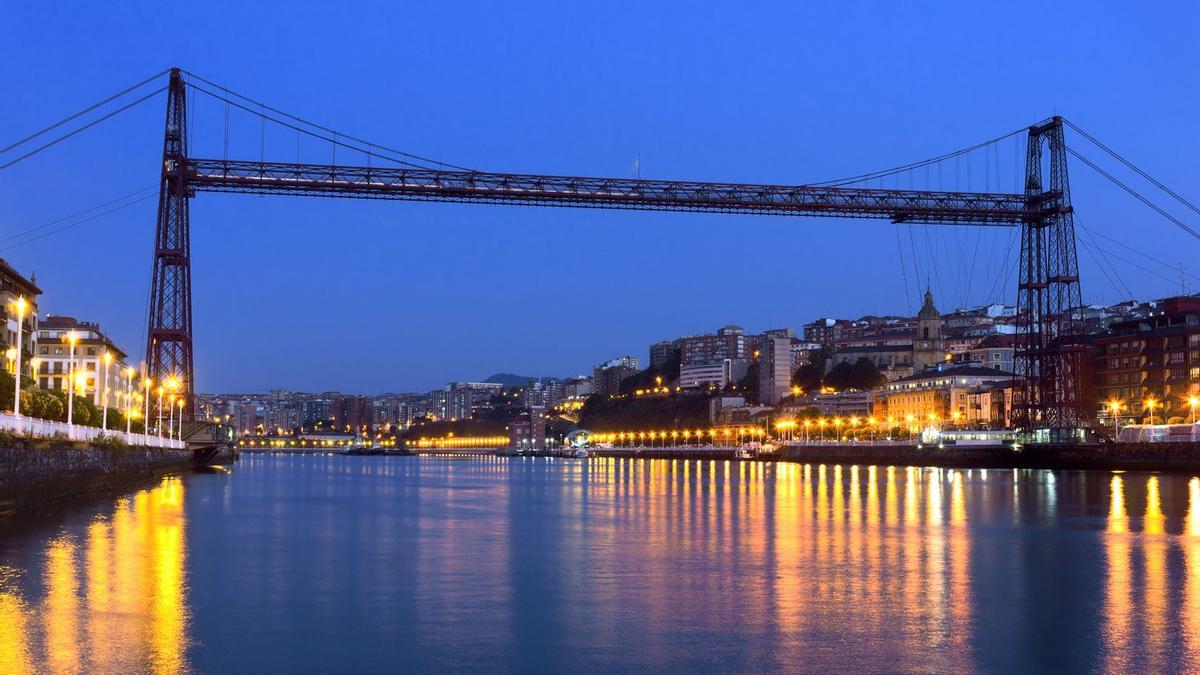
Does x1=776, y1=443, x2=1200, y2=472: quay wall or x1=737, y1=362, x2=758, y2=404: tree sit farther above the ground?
x1=737, y1=362, x2=758, y2=404: tree

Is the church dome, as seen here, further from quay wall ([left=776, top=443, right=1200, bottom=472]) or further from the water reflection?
the water reflection

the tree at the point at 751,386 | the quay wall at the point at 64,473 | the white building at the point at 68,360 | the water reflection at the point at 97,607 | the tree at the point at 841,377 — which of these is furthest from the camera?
the tree at the point at 751,386

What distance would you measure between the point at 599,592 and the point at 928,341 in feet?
468

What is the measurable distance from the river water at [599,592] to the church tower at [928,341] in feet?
407

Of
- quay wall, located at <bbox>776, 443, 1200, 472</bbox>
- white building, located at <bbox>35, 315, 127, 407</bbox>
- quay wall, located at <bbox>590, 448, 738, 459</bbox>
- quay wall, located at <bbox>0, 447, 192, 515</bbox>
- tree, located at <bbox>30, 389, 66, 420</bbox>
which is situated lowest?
quay wall, located at <bbox>590, 448, 738, 459</bbox>

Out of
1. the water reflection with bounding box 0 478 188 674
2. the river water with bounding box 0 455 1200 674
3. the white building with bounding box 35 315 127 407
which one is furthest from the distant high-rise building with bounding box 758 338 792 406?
the water reflection with bounding box 0 478 188 674

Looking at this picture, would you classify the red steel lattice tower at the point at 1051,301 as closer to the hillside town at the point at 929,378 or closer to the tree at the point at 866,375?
the hillside town at the point at 929,378

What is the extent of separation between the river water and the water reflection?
0.14 feet

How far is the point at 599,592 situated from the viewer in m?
14.4

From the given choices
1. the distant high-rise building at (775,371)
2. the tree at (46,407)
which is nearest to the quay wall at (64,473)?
the tree at (46,407)

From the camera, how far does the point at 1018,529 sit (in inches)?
938

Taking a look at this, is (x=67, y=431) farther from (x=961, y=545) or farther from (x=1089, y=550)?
(x=1089, y=550)

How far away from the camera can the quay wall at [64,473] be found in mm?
24141

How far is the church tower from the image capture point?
149625mm
